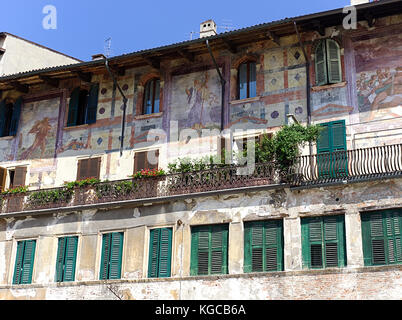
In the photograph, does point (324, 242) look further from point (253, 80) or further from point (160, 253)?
point (253, 80)

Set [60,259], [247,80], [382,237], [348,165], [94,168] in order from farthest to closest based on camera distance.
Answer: [94,168], [247,80], [60,259], [348,165], [382,237]

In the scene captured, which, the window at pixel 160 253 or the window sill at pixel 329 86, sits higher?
the window sill at pixel 329 86

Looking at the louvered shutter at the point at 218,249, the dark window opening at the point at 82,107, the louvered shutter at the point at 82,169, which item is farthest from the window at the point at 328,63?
the dark window opening at the point at 82,107

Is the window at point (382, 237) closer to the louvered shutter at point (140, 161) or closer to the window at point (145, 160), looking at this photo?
the window at point (145, 160)

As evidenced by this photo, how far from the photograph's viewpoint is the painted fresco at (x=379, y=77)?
67.2 feet

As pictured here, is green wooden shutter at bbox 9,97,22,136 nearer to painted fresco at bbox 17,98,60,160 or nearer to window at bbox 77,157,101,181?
painted fresco at bbox 17,98,60,160

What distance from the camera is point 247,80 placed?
22969 millimetres

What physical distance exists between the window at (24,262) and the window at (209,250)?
5722mm

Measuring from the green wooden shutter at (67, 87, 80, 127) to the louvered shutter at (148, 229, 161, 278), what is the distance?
616 cm

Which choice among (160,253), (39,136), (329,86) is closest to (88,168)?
(39,136)

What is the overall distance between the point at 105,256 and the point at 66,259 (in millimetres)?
1451
